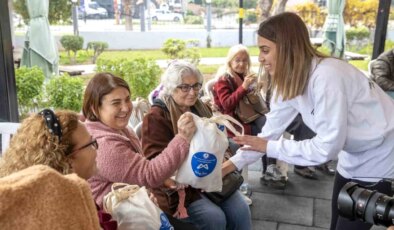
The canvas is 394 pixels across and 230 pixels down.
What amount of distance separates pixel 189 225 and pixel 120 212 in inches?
18.9

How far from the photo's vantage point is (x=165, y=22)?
4926mm

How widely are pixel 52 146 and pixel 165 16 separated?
13.6 feet

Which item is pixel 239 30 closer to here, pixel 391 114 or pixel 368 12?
pixel 368 12

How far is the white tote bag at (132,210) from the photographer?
1.19 m

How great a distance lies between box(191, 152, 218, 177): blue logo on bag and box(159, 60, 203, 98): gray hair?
19.5 inches

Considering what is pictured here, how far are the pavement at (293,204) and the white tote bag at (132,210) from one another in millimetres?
1457

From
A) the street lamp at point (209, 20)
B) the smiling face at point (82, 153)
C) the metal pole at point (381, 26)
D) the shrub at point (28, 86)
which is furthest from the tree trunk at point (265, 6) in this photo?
the smiling face at point (82, 153)

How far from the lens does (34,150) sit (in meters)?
0.95

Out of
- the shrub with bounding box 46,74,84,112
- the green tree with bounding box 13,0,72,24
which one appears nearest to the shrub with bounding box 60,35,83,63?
the green tree with bounding box 13,0,72,24

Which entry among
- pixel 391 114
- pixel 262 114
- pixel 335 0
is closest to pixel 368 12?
pixel 335 0

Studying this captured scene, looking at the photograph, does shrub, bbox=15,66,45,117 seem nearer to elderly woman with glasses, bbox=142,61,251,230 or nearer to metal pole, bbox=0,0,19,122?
metal pole, bbox=0,0,19,122

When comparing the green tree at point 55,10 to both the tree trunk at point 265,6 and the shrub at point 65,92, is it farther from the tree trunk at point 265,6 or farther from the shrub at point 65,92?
the tree trunk at point 265,6

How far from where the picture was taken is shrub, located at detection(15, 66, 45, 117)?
346 centimetres

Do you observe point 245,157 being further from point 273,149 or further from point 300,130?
point 300,130
